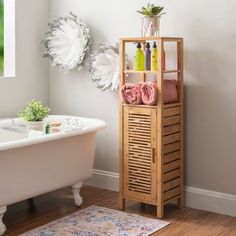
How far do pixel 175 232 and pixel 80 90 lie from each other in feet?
5.92

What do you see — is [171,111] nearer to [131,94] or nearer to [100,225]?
[131,94]

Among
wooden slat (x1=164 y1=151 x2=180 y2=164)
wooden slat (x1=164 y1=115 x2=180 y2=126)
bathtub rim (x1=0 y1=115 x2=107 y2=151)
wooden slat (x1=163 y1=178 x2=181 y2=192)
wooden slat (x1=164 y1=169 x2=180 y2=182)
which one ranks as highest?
wooden slat (x1=164 y1=115 x2=180 y2=126)

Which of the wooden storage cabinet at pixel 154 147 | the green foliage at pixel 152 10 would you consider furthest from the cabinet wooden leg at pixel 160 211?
the green foliage at pixel 152 10

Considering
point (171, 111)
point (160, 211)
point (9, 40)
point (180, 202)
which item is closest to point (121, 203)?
point (160, 211)

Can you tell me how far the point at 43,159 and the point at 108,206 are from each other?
31.4 inches

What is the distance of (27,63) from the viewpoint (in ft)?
16.1

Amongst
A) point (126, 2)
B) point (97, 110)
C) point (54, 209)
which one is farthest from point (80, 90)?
point (54, 209)

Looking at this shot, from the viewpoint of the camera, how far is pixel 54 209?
4148 millimetres

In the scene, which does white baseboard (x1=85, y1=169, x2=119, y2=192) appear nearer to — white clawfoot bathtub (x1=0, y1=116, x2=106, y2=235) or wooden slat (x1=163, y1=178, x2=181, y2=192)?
white clawfoot bathtub (x1=0, y1=116, x2=106, y2=235)

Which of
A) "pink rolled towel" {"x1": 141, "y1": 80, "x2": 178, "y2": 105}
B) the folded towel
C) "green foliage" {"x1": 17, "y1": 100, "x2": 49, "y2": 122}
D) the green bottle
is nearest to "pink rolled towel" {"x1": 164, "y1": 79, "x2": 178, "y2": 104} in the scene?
"pink rolled towel" {"x1": 141, "y1": 80, "x2": 178, "y2": 105}

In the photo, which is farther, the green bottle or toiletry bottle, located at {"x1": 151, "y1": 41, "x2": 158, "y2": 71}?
the green bottle

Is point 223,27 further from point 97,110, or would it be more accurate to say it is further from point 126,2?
point 97,110

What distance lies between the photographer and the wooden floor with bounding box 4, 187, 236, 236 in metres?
3.69

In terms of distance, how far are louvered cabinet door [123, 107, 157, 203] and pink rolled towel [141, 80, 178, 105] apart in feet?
0.28
